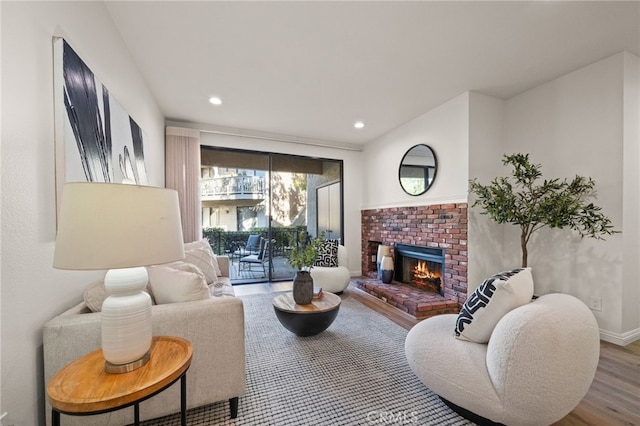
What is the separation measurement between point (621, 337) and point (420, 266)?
2044mm

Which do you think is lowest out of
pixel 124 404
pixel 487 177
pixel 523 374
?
pixel 523 374

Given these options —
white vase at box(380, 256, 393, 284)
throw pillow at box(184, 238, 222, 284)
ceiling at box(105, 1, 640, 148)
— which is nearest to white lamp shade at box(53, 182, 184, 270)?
ceiling at box(105, 1, 640, 148)

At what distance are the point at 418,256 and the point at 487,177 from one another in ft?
4.58

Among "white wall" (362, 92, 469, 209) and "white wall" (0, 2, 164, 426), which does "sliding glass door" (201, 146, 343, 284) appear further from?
"white wall" (0, 2, 164, 426)

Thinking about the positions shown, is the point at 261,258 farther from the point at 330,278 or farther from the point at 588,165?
the point at 588,165

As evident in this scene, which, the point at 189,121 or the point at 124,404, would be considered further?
the point at 189,121

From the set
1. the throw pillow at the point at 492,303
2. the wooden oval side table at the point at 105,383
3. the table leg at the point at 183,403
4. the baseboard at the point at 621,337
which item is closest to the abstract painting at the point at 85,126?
the wooden oval side table at the point at 105,383

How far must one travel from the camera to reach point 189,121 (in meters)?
4.00

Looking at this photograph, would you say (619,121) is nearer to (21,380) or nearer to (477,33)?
(477,33)

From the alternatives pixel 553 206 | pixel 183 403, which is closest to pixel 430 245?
pixel 553 206

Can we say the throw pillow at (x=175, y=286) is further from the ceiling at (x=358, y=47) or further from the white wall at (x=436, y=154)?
the white wall at (x=436, y=154)

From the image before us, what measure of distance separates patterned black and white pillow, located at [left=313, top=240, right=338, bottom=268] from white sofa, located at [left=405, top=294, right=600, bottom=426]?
2623mm

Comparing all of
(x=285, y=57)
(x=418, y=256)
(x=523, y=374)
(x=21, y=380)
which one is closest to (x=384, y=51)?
(x=285, y=57)

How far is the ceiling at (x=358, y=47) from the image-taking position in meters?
1.89
